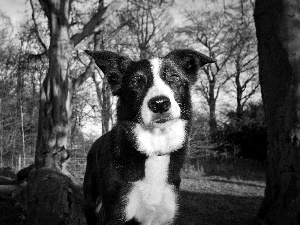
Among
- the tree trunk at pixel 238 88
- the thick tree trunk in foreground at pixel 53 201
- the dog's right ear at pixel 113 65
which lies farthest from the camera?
the tree trunk at pixel 238 88

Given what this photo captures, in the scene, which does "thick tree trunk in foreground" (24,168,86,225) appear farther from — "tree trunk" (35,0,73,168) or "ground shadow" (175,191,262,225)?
"tree trunk" (35,0,73,168)

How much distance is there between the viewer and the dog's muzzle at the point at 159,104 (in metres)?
2.32

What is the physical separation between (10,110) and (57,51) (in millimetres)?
12487

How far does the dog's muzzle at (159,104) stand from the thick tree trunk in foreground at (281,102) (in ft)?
11.2

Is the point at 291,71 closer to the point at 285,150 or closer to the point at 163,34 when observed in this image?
the point at 285,150

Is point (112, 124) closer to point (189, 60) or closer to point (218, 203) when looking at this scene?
point (189, 60)

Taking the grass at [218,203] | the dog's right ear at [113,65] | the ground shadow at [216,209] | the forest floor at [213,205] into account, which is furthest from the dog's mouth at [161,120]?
the ground shadow at [216,209]

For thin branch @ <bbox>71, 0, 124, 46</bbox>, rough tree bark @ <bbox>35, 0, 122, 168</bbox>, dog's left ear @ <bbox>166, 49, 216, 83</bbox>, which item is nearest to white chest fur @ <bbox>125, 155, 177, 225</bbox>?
dog's left ear @ <bbox>166, 49, 216, 83</bbox>

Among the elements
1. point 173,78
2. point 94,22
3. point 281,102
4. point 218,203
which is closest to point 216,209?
point 218,203

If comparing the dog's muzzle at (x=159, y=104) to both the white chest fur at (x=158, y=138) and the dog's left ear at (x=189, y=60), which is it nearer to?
the white chest fur at (x=158, y=138)

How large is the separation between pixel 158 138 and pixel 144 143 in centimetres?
12

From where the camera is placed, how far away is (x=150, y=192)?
2629mm

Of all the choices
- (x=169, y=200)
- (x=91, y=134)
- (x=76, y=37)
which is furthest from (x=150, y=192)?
(x=91, y=134)

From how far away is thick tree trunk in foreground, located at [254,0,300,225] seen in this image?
502 cm
